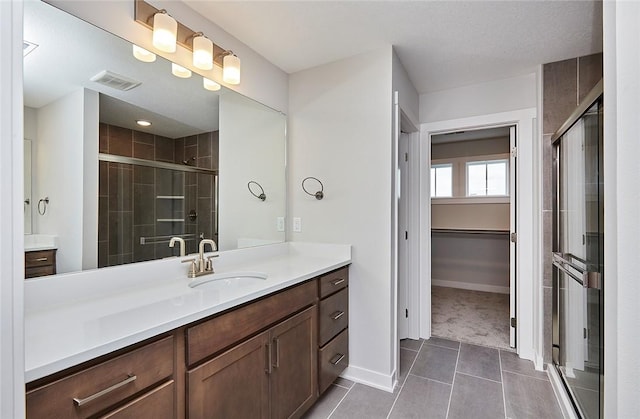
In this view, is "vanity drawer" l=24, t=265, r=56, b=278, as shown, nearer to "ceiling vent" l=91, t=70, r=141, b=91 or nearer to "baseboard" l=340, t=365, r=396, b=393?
"ceiling vent" l=91, t=70, r=141, b=91

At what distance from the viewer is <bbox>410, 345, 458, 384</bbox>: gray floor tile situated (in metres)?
2.19

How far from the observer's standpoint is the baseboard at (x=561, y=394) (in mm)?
1700

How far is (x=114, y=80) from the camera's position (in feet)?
4.51

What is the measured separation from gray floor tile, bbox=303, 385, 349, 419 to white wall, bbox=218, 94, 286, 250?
1125 millimetres

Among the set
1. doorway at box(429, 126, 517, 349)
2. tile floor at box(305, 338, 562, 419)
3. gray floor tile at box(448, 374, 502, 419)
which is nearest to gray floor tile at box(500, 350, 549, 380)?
tile floor at box(305, 338, 562, 419)

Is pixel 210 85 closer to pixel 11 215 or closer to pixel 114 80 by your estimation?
pixel 114 80

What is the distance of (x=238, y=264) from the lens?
1.96 metres

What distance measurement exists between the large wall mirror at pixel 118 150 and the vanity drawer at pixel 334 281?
25.7 inches

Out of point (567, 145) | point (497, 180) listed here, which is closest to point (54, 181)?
point (567, 145)

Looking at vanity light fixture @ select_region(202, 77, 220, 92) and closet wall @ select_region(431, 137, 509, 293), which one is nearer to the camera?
vanity light fixture @ select_region(202, 77, 220, 92)

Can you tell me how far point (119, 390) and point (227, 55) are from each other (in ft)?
5.85

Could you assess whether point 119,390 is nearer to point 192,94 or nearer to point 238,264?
A: point 238,264

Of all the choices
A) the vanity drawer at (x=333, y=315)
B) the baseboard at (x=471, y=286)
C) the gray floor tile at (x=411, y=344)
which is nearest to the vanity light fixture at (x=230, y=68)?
the vanity drawer at (x=333, y=315)
